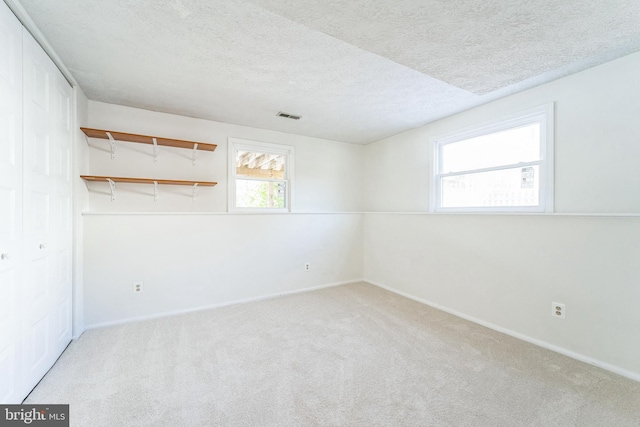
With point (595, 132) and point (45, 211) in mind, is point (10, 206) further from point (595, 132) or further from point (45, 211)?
point (595, 132)

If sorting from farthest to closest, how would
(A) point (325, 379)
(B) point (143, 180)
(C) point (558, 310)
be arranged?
(B) point (143, 180), (C) point (558, 310), (A) point (325, 379)

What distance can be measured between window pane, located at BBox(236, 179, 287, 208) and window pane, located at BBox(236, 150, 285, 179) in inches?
4.4

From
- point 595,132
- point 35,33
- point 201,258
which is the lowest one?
point 201,258

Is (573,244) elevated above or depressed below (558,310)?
above

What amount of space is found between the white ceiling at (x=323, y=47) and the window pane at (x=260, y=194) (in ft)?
3.60

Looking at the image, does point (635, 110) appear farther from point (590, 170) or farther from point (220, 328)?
point (220, 328)

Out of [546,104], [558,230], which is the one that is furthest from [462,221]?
[546,104]

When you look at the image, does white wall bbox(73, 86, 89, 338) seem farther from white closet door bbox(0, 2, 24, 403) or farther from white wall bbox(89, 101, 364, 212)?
white closet door bbox(0, 2, 24, 403)

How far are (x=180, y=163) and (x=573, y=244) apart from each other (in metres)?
4.03

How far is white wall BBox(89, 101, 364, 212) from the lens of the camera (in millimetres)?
2834

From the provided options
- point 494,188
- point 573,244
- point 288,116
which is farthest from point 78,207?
point 573,244

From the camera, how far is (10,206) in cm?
146

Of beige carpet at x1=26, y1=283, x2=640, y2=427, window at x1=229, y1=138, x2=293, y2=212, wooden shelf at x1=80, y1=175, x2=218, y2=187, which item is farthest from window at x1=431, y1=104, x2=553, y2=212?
wooden shelf at x1=80, y1=175, x2=218, y2=187

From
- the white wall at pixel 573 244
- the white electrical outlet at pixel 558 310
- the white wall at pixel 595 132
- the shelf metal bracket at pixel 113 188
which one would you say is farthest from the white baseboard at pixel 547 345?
the shelf metal bracket at pixel 113 188
